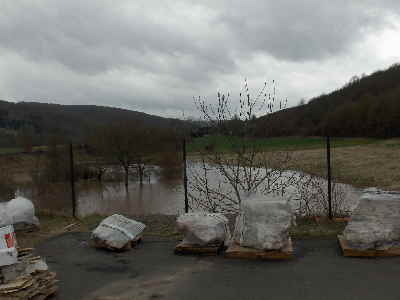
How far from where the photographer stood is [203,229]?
21.4 ft

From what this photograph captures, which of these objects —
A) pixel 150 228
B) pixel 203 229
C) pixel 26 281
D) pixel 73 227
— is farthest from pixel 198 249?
pixel 73 227

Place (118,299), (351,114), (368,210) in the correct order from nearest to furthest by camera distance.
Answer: (118,299) → (368,210) → (351,114)

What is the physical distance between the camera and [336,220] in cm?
820

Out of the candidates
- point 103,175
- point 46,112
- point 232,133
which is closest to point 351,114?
point 103,175

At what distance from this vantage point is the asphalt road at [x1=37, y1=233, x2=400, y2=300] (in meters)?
4.87

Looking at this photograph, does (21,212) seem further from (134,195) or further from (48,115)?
(48,115)

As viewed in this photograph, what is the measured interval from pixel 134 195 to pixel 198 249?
1995cm

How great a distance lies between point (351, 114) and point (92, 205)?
48.2 m

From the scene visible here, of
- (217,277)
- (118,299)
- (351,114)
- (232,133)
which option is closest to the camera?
(118,299)

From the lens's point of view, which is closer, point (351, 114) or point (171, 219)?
point (171, 219)

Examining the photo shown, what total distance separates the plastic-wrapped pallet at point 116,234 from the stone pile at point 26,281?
1727 millimetres

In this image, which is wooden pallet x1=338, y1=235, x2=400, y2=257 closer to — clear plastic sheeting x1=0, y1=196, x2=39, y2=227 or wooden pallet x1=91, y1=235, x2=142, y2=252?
wooden pallet x1=91, y1=235, x2=142, y2=252

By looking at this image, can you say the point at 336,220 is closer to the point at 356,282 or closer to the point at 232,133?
the point at 232,133

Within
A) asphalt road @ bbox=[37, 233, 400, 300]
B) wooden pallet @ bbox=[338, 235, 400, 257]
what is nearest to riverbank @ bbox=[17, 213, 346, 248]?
asphalt road @ bbox=[37, 233, 400, 300]
